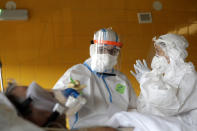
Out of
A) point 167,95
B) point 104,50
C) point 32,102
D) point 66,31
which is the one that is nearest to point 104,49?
point 104,50

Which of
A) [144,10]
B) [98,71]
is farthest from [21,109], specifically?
[144,10]

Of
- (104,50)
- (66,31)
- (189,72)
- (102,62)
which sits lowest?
(189,72)

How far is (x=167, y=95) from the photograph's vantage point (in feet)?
6.01

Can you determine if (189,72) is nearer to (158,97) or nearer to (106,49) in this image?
(158,97)

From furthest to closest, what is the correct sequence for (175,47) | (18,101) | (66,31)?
(66,31)
(175,47)
(18,101)

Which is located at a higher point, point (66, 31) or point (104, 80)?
point (66, 31)

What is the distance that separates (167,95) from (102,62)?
617 mm

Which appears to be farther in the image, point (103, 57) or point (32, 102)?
point (103, 57)

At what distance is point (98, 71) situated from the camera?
2133 millimetres

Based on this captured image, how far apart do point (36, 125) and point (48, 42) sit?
7.24ft

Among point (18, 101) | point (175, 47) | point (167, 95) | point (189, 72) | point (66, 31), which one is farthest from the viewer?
point (66, 31)

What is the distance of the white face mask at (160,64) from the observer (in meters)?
2.20

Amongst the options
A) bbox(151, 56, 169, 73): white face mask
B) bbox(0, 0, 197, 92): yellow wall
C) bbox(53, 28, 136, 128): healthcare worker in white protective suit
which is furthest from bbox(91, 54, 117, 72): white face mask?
bbox(0, 0, 197, 92): yellow wall

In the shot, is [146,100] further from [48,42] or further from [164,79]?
[48,42]
